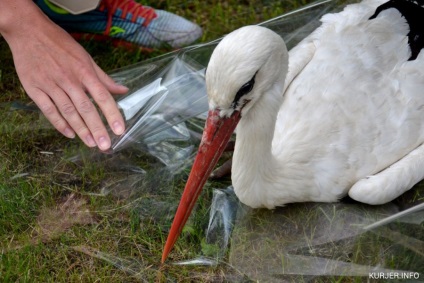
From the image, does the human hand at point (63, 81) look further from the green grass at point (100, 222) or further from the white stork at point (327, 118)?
the white stork at point (327, 118)

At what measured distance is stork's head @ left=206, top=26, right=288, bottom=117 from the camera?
6.90ft

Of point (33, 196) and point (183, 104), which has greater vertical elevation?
point (183, 104)

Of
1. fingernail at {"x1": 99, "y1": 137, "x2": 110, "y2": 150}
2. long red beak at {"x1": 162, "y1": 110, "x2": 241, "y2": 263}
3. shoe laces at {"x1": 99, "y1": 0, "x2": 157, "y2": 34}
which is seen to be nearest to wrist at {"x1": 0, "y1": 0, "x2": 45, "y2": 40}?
fingernail at {"x1": 99, "y1": 137, "x2": 110, "y2": 150}

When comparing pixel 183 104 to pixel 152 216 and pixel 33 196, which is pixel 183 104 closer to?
pixel 152 216

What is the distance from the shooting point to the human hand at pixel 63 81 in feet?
8.93

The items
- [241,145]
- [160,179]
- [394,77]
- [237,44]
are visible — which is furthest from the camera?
[160,179]

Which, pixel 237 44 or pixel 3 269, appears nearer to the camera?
pixel 237 44

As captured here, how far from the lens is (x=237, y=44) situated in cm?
212

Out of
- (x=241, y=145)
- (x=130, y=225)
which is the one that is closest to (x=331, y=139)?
(x=241, y=145)

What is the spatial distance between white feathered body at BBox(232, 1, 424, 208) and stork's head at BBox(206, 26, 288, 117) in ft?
0.51

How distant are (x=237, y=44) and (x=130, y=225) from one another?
889 mm

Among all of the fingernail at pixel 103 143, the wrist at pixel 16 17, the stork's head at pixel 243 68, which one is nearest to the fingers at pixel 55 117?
the fingernail at pixel 103 143

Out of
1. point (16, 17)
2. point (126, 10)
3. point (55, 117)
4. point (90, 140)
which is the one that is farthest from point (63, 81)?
point (126, 10)

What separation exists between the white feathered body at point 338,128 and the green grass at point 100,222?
0.42ft
